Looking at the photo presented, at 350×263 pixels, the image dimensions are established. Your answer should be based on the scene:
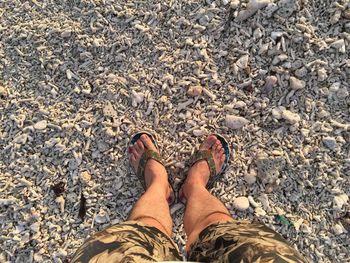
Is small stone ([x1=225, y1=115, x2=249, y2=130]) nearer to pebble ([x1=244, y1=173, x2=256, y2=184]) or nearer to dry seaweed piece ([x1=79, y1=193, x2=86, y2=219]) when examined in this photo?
pebble ([x1=244, y1=173, x2=256, y2=184])

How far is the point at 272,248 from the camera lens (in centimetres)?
144

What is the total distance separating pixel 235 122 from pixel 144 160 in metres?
0.59

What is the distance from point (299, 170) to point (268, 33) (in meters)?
0.85

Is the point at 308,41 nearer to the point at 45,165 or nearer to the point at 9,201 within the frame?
the point at 45,165

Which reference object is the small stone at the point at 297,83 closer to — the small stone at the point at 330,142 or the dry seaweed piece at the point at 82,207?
the small stone at the point at 330,142

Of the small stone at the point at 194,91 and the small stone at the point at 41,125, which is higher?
the small stone at the point at 194,91

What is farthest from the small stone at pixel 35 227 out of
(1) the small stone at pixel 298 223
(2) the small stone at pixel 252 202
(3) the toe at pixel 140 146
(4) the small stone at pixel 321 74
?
(4) the small stone at pixel 321 74

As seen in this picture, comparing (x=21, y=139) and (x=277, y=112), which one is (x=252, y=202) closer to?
(x=277, y=112)

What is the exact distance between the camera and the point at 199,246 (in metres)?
1.67

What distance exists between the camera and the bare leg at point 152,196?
204 cm

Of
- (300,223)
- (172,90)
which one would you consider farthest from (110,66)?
(300,223)

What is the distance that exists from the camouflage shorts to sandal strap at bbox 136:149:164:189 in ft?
2.07

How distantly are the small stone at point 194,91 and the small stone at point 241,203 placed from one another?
2.23 ft

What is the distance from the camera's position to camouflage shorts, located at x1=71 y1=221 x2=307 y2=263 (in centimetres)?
142
